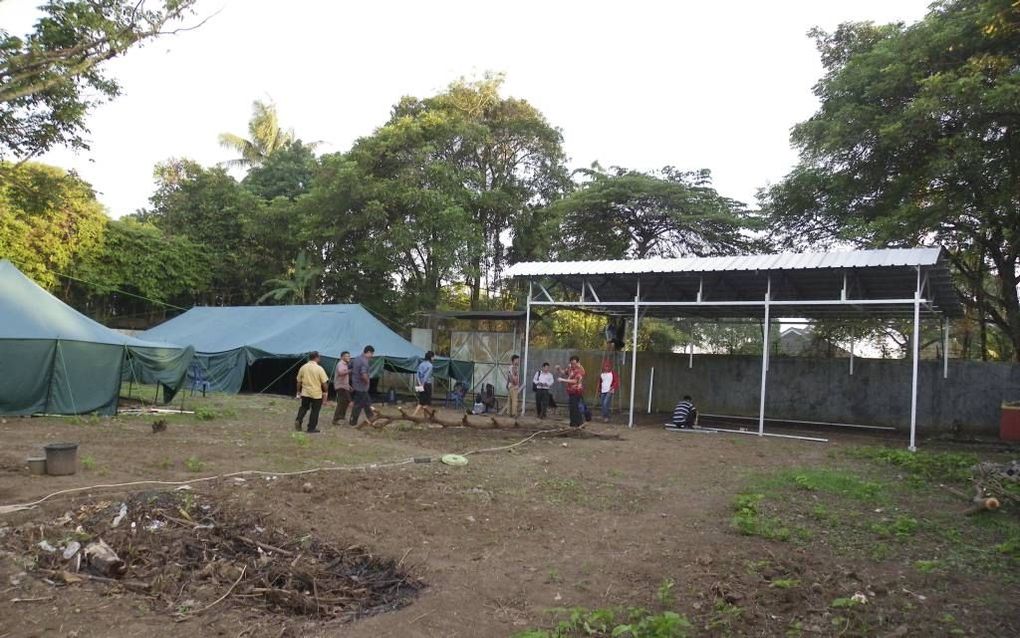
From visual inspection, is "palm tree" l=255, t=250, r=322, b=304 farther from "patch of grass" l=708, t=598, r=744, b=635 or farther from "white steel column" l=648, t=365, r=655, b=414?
"patch of grass" l=708, t=598, r=744, b=635

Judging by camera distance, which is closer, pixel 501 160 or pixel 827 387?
pixel 827 387

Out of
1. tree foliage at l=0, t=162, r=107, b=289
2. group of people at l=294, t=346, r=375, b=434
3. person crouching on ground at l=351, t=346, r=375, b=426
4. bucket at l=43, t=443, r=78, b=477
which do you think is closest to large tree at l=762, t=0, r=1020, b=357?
person crouching on ground at l=351, t=346, r=375, b=426

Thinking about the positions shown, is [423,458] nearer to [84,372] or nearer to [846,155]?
[84,372]

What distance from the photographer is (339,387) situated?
44.2 feet

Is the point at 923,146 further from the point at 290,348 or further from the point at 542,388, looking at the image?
the point at 290,348

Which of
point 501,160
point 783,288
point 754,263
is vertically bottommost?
point 783,288

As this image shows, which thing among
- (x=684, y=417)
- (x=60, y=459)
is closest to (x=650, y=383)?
(x=684, y=417)

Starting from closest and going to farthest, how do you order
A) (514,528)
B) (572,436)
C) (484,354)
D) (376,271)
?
(514,528), (572,436), (484,354), (376,271)

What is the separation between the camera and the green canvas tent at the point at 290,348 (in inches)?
816

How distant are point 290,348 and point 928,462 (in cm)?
1608

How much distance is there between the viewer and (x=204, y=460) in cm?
915

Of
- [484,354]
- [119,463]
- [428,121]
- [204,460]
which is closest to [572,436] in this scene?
[204,460]

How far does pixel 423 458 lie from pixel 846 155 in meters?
13.5

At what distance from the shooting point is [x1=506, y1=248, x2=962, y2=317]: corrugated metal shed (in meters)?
13.3
